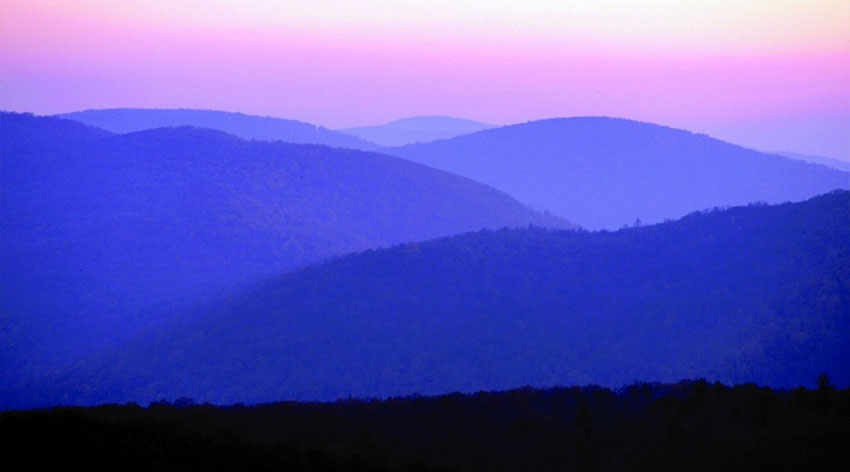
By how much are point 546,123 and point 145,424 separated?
186 m

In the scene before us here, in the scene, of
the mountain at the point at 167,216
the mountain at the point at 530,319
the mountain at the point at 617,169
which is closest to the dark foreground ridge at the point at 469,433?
the mountain at the point at 530,319

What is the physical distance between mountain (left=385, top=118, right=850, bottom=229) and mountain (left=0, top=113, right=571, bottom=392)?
206 ft

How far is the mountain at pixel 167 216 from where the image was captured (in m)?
70.8

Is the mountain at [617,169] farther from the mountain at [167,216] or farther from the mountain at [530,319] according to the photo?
the mountain at [530,319]

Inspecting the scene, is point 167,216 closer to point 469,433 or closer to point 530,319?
point 530,319

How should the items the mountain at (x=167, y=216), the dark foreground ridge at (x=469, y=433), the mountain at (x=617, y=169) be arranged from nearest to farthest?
1. the dark foreground ridge at (x=469, y=433)
2. the mountain at (x=167, y=216)
3. the mountain at (x=617, y=169)

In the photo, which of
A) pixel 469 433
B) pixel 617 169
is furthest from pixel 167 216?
pixel 617 169

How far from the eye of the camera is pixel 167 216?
86.7 meters

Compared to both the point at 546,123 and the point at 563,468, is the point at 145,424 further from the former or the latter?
the point at 546,123

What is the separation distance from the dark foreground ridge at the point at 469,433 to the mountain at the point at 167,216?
4613 centimetres

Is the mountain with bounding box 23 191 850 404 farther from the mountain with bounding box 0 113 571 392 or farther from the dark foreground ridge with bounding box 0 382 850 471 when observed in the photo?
the dark foreground ridge with bounding box 0 382 850 471

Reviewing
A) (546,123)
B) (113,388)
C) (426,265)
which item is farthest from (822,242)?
(546,123)

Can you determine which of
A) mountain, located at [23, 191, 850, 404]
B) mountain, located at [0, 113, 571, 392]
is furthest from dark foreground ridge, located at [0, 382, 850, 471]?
mountain, located at [0, 113, 571, 392]

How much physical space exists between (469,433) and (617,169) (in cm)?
16239
